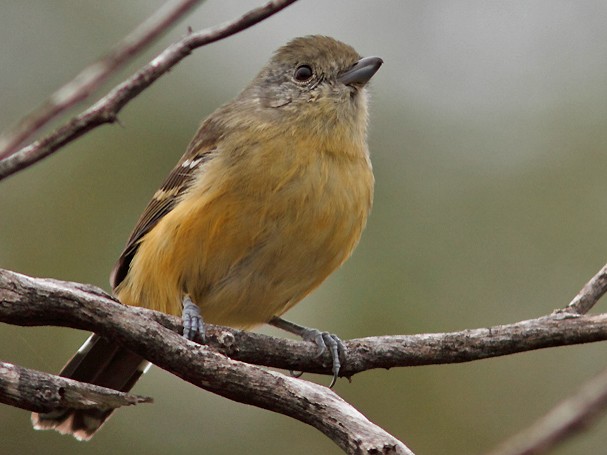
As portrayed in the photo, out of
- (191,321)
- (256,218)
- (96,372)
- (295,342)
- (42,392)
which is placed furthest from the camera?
(96,372)

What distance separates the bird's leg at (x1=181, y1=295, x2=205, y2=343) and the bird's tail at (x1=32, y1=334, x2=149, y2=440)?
0.41 meters

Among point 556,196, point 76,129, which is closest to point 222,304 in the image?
point 76,129

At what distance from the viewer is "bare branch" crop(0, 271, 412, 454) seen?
2986 mm

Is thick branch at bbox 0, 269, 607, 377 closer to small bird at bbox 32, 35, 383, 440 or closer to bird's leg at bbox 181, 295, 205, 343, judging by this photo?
bird's leg at bbox 181, 295, 205, 343

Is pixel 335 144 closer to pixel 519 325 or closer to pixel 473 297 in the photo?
pixel 519 325

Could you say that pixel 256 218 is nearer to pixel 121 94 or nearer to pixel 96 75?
pixel 121 94

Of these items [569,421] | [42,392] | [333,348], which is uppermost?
[333,348]

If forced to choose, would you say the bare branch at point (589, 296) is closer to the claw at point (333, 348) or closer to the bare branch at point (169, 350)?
the claw at point (333, 348)

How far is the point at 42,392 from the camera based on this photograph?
2.74m

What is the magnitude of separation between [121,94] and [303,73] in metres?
2.46

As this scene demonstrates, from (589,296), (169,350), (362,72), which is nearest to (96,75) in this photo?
(169,350)

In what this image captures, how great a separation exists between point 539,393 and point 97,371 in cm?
314

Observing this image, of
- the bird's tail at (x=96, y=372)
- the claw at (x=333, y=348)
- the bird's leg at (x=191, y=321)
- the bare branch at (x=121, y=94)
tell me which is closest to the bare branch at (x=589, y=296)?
the claw at (x=333, y=348)

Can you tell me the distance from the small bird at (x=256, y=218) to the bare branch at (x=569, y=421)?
1.75m
